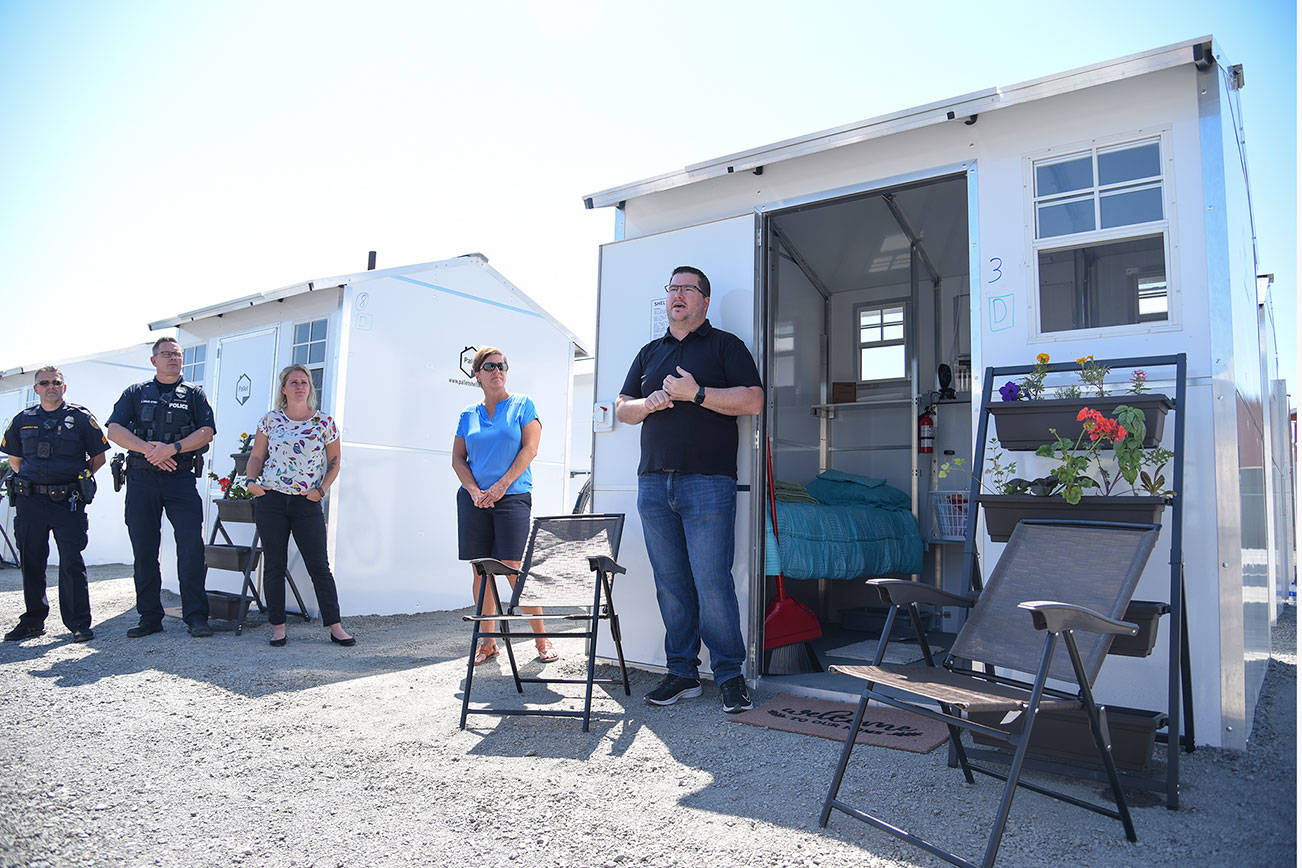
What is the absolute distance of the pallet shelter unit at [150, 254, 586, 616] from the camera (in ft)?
19.3

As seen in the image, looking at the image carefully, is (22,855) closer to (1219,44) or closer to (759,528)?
(759,528)

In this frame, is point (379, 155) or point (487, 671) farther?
point (379, 155)

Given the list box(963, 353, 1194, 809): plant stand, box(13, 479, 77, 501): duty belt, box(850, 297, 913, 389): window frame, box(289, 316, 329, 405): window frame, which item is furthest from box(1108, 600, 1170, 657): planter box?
box(13, 479, 77, 501): duty belt

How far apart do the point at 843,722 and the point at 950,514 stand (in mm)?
2861

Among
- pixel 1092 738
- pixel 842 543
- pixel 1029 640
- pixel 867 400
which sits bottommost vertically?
pixel 1092 738

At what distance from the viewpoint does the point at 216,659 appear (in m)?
4.26

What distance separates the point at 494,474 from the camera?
168 inches

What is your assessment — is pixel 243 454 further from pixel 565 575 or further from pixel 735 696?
pixel 735 696

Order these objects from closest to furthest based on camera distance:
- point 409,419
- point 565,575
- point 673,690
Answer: point 673,690, point 565,575, point 409,419

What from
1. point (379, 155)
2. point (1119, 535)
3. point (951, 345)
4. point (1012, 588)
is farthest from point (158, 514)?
point (951, 345)

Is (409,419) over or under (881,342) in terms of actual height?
under

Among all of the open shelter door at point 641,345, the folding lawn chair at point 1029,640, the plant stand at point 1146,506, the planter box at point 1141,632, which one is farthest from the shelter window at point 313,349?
the planter box at point 1141,632

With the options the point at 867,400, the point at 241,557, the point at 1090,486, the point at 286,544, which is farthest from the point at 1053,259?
the point at 241,557

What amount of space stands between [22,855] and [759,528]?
9.18ft
